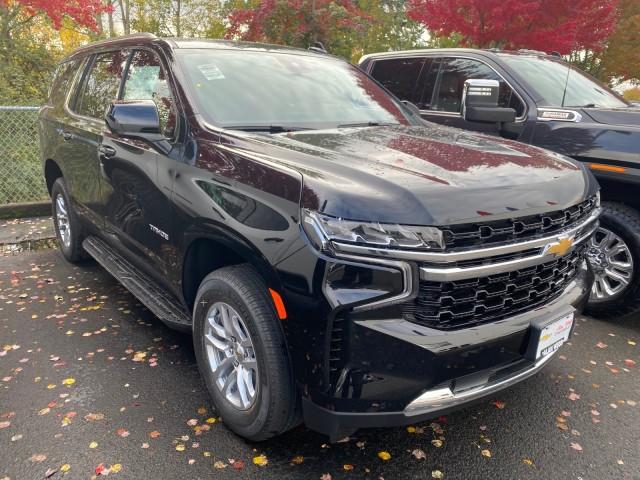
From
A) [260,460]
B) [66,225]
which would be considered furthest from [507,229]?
[66,225]

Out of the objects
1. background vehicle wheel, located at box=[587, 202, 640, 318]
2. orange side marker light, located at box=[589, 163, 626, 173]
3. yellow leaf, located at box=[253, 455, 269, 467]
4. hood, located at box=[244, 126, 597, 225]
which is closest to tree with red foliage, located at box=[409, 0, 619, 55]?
orange side marker light, located at box=[589, 163, 626, 173]

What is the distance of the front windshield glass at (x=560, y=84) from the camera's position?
14.9 ft

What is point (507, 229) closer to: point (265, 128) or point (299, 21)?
point (265, 128)

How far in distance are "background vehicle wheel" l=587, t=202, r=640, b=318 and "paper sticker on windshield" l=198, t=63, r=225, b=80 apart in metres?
2.87

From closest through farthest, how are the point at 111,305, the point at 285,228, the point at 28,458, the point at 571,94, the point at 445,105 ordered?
the point at 285,228, the point at 28,458, the point at 111,305, the point at 571,94, the point at 445,105

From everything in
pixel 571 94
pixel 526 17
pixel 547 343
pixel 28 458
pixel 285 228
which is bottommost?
pixel 28 458

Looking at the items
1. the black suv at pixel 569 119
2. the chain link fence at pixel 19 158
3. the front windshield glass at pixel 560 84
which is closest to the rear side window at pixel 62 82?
the chain link fence at pixel 19 158

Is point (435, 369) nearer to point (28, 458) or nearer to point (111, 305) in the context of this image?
point (28, 458)

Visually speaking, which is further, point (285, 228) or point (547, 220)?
point (547, 220)

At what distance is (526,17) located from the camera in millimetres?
9266

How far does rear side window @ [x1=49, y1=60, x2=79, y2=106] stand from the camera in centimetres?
468

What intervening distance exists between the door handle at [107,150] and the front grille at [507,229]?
2502 millimetres

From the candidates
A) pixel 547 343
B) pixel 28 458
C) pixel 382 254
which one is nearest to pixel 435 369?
pixel 382 254

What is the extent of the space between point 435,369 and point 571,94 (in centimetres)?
364
